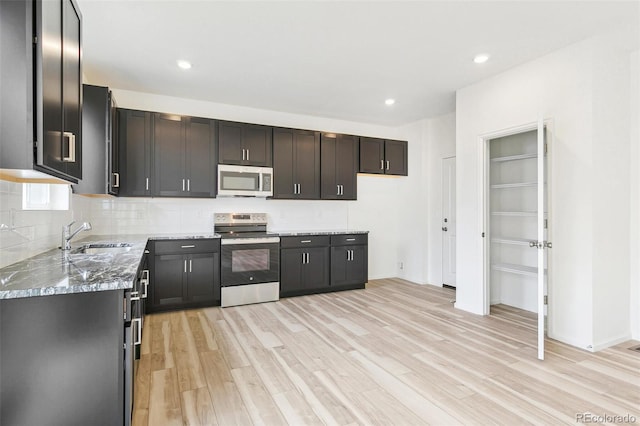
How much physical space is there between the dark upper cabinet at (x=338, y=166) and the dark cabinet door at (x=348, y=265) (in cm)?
84

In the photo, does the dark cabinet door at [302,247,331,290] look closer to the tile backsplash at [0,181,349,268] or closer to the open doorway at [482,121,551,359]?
the tile backsplash at [0,181,349,268]

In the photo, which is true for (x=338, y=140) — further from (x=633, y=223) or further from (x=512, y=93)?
(x=633, y=223)

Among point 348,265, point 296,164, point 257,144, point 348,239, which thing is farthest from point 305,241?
point 257,144

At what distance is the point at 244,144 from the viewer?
4.59 metres

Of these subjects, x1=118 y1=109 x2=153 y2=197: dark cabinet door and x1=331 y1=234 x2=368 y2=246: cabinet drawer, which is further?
x1=331 y1=234 x2=368 y2=246: cabinet drawer

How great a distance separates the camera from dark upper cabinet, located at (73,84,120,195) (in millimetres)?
3180

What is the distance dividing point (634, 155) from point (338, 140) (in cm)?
347

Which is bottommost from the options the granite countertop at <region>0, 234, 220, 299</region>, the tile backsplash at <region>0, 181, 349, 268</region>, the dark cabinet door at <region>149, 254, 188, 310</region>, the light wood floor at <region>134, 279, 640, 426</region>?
the light wood floor at <region>134, 279, 640, 426</region>

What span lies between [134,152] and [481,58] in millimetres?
3972

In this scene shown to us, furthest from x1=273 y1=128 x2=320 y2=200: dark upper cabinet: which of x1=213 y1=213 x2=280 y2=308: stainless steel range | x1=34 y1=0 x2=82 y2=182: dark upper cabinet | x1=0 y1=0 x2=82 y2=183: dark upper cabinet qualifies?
x1=0 y1=0 x2=82 y2=183: dark upper cabinet

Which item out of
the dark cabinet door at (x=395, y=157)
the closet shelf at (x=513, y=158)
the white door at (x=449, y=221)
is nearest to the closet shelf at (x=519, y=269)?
the white door at (x=449, y=221)

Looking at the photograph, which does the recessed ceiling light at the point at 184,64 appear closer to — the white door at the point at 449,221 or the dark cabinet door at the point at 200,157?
the dark cabinet door at the point at 200,157

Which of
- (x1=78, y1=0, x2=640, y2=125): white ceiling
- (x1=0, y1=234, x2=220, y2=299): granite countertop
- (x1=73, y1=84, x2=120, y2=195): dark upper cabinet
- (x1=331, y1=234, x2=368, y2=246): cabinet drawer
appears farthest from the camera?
(x1=331, y1=234, x2=368, y2=246): cabinet drawer

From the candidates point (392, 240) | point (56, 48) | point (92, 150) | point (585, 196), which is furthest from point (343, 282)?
point (56, 48)
